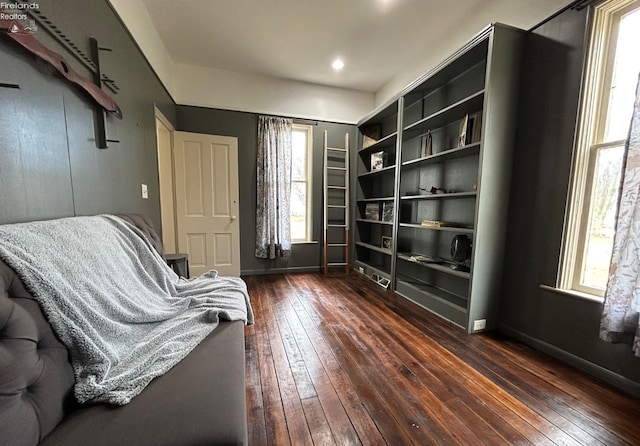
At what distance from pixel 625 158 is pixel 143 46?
3.63m

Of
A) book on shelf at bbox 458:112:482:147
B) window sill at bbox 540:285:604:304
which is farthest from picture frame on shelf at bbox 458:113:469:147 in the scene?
window sill at bbox 540:285:604:304

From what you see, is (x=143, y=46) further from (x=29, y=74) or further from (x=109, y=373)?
(x=109, y=373)

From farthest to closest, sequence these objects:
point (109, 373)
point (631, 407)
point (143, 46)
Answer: point (143, 46)
point (631, 407)
point (109, 373)

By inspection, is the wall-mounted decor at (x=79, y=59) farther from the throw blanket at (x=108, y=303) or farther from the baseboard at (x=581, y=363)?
the baseboard at (x=581, y=363)

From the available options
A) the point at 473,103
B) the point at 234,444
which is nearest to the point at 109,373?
the point at 234,444

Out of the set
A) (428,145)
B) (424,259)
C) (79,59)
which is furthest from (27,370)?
(428,145)

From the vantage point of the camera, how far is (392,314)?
8.13ft

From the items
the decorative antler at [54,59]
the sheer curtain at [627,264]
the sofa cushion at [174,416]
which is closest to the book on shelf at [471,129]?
the sheer curtain at [627,264]

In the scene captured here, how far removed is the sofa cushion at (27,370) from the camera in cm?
57

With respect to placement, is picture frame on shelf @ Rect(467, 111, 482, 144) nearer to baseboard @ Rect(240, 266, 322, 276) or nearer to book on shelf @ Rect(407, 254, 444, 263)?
book on shelf @ Rect(407, 254, 444, 263)

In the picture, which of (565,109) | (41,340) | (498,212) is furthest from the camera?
(498,212)

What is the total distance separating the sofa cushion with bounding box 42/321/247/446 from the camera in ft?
2.14

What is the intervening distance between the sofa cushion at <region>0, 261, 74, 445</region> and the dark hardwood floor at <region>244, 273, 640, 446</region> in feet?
2.61

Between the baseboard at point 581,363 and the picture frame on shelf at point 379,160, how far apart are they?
7.77 feet
